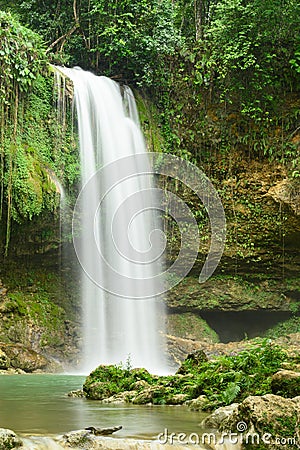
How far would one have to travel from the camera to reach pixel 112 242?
1428 cm

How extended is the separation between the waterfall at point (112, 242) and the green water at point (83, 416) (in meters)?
7.25

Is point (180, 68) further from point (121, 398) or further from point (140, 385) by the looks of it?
point (121, 398)

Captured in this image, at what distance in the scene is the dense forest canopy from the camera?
13812 millimetres

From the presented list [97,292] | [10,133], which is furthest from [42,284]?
[10,133]

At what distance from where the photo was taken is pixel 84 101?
1451 cm

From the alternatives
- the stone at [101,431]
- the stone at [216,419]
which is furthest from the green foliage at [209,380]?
the stone at [101,431]

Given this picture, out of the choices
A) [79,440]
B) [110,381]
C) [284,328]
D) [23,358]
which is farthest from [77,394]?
[284,328]

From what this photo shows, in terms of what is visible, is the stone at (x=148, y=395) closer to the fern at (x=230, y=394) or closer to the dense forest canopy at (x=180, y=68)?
the fern at (x=230, y=394)

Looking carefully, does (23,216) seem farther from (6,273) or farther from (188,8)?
(188,8)

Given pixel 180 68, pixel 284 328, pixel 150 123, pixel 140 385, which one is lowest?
pixel 140 385

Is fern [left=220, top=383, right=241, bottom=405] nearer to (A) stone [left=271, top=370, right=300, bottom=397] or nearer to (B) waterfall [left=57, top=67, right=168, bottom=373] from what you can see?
(A) stone [left=271, top=370, right=300, bottom=397]

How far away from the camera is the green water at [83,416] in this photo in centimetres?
414

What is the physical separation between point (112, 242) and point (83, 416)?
31.4ft

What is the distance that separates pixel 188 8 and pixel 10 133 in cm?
778
